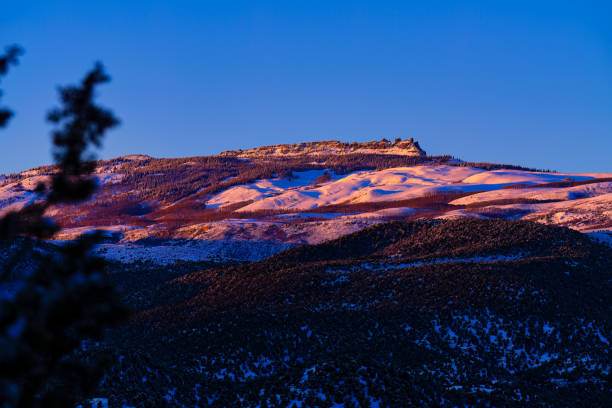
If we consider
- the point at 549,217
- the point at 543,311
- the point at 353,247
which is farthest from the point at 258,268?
the point at 549,217

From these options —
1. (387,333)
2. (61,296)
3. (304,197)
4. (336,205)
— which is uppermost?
(304,197)

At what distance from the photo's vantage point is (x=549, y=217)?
78.2 meters

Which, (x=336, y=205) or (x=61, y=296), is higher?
(x=336, y=205)

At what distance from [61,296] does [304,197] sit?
119460 millimetres

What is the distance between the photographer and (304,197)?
125125 millimetres

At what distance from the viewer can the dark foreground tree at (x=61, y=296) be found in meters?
5.52

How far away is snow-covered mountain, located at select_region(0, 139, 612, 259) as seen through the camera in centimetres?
7994

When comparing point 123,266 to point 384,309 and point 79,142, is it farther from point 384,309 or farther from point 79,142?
point 79,142

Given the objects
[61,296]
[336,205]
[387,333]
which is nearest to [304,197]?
[336,205]

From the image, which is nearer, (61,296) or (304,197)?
(61,296)

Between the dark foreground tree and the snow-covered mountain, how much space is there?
5295cm

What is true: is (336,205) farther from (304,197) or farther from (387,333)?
(387,333)

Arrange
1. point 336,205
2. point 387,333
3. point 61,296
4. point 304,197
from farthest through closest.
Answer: point 304,197 → point 336,205 → point 387,333 → point 61,296

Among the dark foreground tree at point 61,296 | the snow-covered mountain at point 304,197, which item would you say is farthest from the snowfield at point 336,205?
the dark foreground tree at point 61,296
